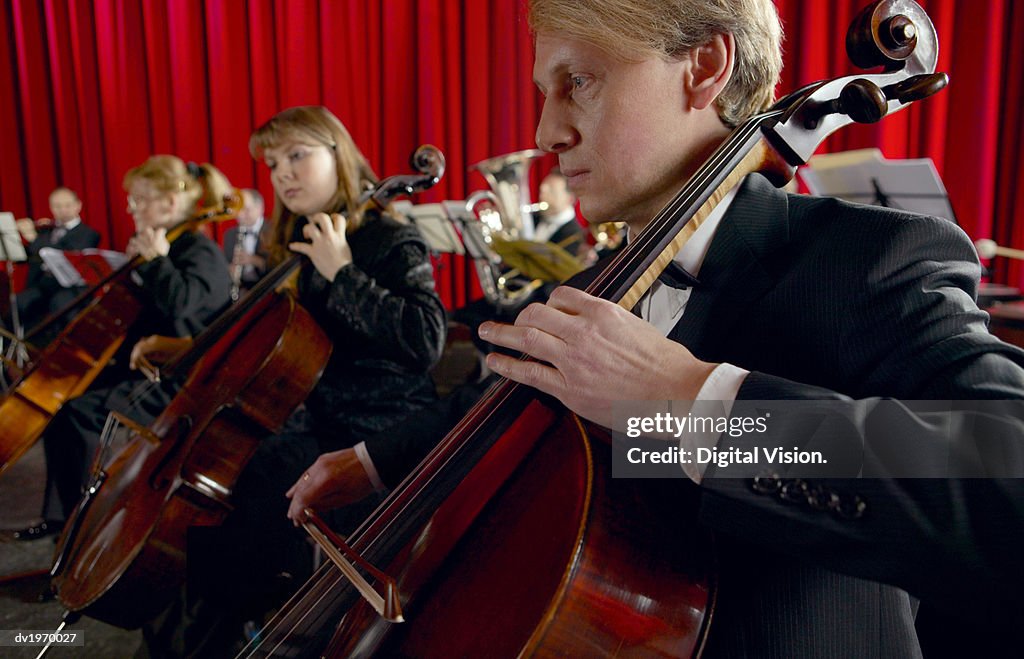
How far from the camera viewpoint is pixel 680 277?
0.97 meters

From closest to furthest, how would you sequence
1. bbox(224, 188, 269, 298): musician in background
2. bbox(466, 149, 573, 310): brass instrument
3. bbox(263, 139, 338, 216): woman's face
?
bbox(263, 139, 338, 216): woman's face, bbox(466, 149, 573, 310): brass instrument, bbox(224, 188, 269, 298): musician in background

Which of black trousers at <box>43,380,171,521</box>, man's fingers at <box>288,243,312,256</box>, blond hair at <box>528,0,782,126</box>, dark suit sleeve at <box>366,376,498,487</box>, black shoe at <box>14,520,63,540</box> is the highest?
blond hair at <box>528,0,782,126</box>

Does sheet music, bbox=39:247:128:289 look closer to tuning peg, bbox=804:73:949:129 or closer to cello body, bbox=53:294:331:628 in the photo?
cello body, bbox=53:294:331:628

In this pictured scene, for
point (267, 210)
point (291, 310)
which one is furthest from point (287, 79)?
point (291, 310)

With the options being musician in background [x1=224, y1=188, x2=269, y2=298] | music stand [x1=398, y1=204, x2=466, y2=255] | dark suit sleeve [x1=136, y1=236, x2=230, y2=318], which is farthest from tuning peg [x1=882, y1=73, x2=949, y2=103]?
musician in background [x1=224, y1=188, x2=269, y2=298]

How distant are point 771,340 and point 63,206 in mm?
7527

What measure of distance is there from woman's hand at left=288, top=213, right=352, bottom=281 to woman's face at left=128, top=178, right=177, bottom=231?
4.76 feet

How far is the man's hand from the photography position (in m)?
0.71

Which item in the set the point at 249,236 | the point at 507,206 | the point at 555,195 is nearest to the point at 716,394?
the point at 507,206

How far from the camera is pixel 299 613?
942 millimetres

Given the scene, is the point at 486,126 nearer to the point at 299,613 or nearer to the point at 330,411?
the point at 330,411

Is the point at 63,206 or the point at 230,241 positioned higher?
the point at 63,206

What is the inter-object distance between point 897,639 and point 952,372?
32cm

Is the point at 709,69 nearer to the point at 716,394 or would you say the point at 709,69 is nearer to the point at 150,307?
the point at 716,394
